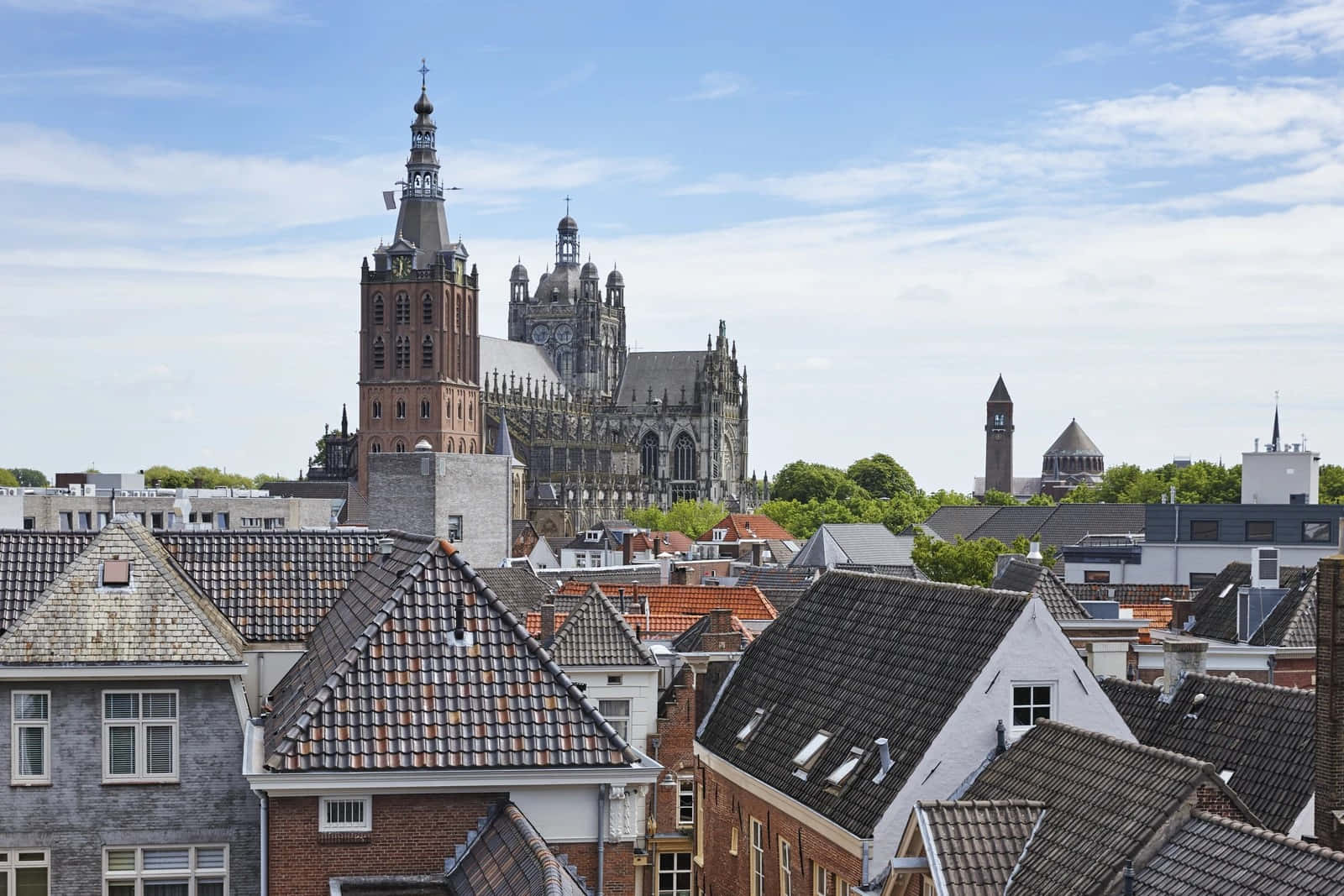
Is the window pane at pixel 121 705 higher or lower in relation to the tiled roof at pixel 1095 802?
higher

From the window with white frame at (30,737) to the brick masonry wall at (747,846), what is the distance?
33.9 ft

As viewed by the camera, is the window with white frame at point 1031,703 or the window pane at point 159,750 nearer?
the window pane at point 159,750

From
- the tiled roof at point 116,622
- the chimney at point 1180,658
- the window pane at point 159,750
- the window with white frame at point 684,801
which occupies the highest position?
the tiled roof at point 116,622

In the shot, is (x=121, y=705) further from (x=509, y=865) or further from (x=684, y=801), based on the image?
(x=684, y=801)

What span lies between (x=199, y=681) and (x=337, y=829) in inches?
153

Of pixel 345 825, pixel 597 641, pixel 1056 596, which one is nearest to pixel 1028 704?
pixel 345 825

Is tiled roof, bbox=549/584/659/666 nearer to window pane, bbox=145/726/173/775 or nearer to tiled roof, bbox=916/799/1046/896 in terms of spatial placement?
window pane, bbox=145/726/173/775

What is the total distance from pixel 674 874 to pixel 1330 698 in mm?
18429

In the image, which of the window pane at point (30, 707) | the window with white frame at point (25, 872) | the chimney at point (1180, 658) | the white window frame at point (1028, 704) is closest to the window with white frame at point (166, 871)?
the window with white frame at point (25, 872)

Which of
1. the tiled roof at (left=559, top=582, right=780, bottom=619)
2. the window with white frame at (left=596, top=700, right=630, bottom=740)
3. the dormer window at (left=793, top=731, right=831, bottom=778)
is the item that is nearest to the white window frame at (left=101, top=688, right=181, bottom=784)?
the dormer window at (left=793, top=731, right=831, bottom=778)

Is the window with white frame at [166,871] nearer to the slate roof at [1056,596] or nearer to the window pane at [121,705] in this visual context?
the window pane at [121,705]

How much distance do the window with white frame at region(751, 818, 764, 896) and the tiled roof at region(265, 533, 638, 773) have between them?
10.1 m

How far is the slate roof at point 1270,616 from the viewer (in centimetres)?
4303

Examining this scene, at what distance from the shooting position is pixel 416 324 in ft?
517
